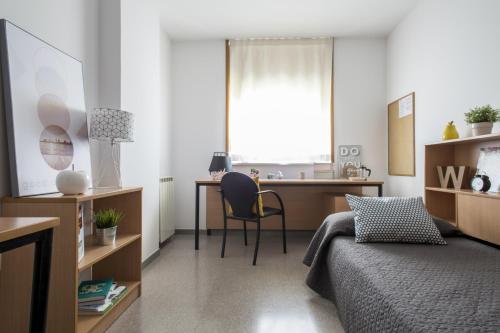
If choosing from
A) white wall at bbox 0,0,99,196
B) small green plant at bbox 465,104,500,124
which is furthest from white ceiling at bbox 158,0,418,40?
small green plant at bbox 465,104,500,124

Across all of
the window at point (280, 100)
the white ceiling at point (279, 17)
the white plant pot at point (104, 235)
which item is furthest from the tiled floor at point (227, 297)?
the white ceiling at point (279, 17)

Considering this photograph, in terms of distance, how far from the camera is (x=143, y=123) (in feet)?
8.66

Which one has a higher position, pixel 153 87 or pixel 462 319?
pixel 153 87

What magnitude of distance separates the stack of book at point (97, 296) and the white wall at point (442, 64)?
2.84 m

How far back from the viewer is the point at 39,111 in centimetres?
154

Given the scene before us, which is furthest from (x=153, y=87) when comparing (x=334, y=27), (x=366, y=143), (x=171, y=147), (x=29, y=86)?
(x=366, y=143)

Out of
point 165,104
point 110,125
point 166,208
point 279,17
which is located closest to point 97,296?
point 110,125

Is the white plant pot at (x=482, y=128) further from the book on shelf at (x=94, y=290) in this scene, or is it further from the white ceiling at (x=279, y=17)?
the book on shelf at (x=94, y=290)

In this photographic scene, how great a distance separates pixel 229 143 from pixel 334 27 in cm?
204

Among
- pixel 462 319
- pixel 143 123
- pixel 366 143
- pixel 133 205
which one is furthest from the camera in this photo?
pixel 366 143

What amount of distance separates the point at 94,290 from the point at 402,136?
11.5ft

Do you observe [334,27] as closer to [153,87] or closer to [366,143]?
[366,143]

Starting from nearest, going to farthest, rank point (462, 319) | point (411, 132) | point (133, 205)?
point (462, 319) < point (133, 205) < point (411, 132)

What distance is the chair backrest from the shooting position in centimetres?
273
